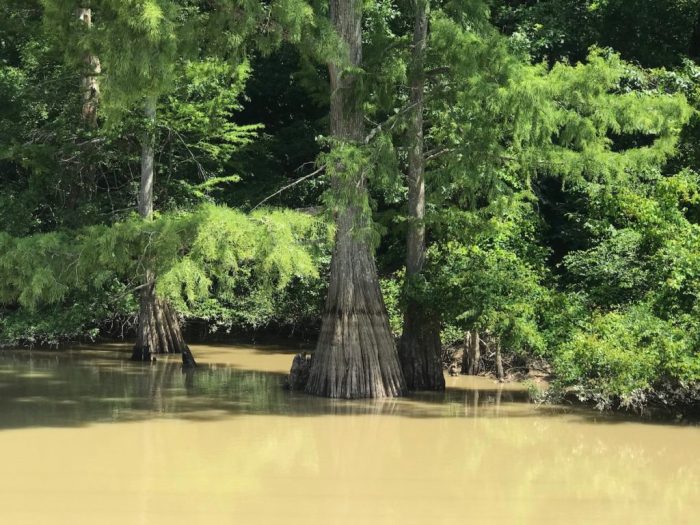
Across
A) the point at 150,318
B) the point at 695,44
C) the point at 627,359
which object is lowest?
the point at 627,359

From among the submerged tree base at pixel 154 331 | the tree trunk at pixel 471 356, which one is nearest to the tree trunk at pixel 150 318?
the submerged tree base at pixel 154 331

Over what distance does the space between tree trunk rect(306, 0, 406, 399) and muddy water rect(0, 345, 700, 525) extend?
16.1 inches

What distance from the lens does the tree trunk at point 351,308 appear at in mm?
12609

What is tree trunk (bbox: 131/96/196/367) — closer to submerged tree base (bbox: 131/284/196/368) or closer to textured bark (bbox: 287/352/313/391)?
submerged tree base (bbox: 131/284/196/368)

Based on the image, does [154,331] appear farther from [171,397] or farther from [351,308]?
[351,308]

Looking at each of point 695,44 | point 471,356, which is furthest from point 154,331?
point 695,44

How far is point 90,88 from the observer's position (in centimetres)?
1828

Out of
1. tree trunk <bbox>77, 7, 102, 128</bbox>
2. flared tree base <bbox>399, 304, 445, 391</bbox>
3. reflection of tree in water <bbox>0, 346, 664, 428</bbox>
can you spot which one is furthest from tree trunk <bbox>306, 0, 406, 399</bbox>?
tree trunk <bbox>77, 7, 102, 128</bbox>

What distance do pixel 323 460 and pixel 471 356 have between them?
7.36 meters

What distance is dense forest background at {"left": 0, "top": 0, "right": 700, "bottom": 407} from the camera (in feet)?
37.0

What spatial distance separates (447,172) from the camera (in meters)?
12.9

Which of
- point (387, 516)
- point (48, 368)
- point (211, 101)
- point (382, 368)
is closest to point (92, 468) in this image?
point (387, 516)

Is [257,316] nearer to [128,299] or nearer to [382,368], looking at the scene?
[128,299]

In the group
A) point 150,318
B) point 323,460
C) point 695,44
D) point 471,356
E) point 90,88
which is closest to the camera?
point 323,460
